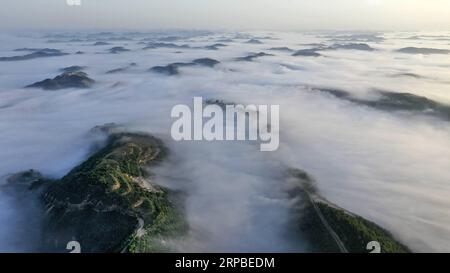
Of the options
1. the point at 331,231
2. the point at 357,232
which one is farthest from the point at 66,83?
the point at 357,232

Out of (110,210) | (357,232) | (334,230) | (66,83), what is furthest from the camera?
(66,83)

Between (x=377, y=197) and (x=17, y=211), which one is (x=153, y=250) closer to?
(x=17, y=211)

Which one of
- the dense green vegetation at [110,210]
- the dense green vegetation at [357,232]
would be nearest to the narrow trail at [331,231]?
the dense green vegetation at [357,232]

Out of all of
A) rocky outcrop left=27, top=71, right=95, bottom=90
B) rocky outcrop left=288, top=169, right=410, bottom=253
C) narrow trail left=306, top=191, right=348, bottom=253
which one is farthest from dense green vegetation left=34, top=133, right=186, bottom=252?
rocky outcrop left=27, top=71, right=95, bottom=90

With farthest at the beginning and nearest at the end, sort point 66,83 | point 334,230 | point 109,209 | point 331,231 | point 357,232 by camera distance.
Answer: point 66,83
point 109,209
point 334,230
point 331,231
point 357,232

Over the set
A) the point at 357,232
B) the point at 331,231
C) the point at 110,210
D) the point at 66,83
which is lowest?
the point at 331,231

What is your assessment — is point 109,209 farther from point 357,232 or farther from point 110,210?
point 357,232

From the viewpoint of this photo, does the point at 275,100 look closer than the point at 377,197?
No

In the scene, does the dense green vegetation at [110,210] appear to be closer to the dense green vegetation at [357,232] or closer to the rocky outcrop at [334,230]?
the rocky outcrop at [334,230]

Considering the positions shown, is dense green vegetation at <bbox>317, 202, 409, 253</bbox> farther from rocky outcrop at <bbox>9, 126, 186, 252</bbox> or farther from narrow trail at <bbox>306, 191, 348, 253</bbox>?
rocky outcrop at <bbox>9, 126, 186, 252</bbox>
